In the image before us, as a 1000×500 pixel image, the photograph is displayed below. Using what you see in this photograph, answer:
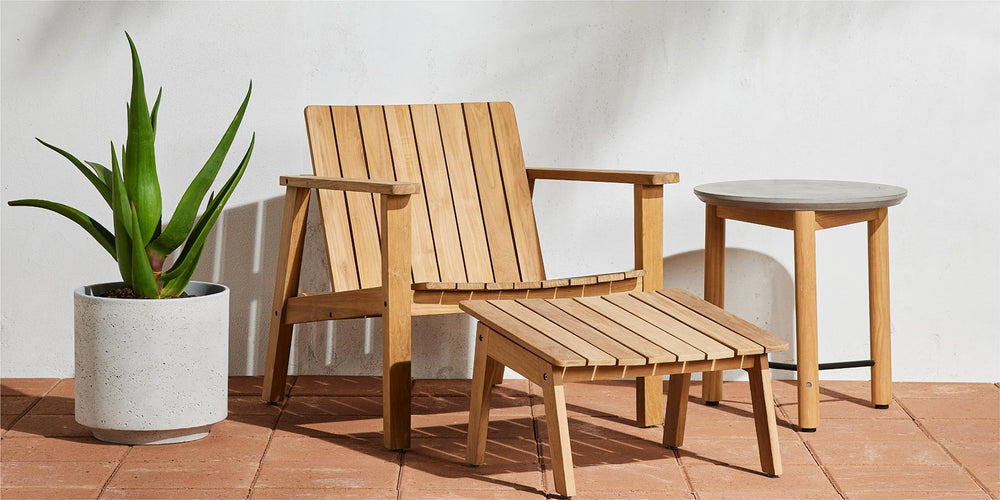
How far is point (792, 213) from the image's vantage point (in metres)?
3.06

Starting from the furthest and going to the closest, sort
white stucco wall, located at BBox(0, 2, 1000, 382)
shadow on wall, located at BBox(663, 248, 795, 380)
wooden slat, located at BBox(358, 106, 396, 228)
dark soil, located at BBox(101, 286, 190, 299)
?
shadow on wall, located at BBox(663, 248, 795, 380)
white stucco wall, located at BBox(0, 2, 1000, 382)
wooden slat, located at BBox(358, 106, 396, 228)
dark soil, located at BBox(101, 286, 190, 299)

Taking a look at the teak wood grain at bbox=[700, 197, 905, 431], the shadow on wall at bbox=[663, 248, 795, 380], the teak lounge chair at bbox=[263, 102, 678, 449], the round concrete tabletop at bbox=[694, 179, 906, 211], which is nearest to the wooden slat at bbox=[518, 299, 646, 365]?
the teak lounge chair at bbox=[263, 102, 678, 449]

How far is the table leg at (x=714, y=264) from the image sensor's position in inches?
131

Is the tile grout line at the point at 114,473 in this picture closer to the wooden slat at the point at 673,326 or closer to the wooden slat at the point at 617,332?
the wooden slat at the point at 617,332

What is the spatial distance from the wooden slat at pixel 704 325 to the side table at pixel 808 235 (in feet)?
1.46

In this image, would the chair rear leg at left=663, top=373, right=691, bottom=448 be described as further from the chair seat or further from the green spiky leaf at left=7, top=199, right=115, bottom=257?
the green spiky leaf at left=7, top=199, right=115, bottom=257

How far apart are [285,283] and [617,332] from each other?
1.19m

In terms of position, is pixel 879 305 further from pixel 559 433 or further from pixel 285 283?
pixel 285 283

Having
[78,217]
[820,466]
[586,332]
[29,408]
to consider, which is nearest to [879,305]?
[820,466]

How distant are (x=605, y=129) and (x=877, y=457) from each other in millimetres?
1402

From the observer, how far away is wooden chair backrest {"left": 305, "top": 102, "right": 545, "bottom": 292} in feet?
10.5

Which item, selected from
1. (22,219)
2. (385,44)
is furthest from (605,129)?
(22,219)

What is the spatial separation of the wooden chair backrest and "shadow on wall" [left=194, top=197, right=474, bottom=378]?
0.47m

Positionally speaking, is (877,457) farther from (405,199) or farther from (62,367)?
(62,367)
